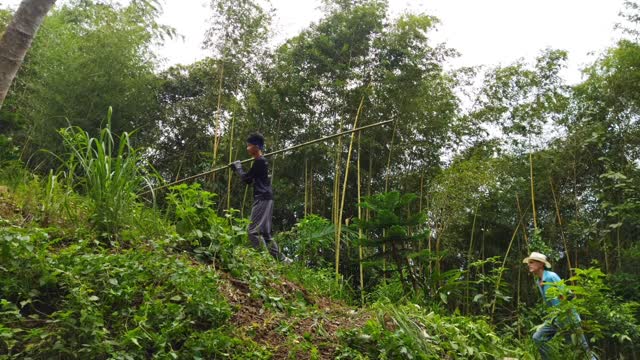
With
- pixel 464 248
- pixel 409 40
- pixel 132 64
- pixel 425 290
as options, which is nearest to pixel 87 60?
pixel 132 64

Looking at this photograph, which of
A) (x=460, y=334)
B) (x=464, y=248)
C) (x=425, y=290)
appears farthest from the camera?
(x=464, y=248)

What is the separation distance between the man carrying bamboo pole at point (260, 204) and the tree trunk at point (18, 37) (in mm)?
2340

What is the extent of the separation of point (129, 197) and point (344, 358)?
1.52 meters

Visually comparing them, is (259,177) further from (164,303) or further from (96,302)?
Answer: (96,302)

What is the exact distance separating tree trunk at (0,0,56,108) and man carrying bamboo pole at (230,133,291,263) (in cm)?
234

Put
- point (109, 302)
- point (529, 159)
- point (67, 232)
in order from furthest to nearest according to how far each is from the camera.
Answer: point (529, 159) → point (67, 232) → point (109, 302)

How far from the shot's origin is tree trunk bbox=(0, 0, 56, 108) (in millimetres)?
2490

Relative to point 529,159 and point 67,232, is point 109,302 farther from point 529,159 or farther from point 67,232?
point 529,159

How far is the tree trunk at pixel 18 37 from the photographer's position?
2.49 meters

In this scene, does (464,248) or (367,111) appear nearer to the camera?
(367,111)

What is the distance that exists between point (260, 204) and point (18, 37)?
2517 millimetres

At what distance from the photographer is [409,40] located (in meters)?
7.84

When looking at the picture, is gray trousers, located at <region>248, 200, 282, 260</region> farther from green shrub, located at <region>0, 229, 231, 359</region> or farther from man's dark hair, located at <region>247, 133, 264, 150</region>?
green shrub, located at <region>0, 229, 231, 359</region>

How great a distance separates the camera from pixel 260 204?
15.5 feet
